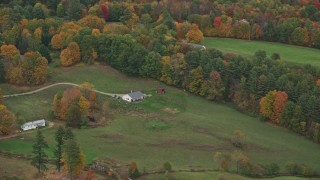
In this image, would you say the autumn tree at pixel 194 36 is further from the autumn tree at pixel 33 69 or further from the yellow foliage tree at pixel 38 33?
the autumn tree at pixel 33 69

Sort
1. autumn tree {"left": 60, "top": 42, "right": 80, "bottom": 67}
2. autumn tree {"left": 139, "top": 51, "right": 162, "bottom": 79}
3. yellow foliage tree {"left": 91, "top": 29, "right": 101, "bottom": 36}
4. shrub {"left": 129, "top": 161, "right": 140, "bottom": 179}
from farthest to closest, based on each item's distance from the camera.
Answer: yellow foliage tree {"left": 91, "top": 29, "right": 101, "bottom": 36}, autumn tree {"left": 60, "top": 42, "right": 80, "bottom": 67}, autumn tree {"left": 139, "top": 51, "right": 162, "bottom": 79}, shrub {"left": 129, "top": 161, "right": 140, "bottom": 179}

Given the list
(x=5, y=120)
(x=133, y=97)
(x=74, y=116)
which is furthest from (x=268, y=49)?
(x=5, y=120)

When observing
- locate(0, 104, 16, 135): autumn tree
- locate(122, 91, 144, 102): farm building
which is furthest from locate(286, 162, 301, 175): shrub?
locate(0, 104, 16, 135): autumn tree

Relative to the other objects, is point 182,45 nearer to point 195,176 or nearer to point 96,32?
point 96,32

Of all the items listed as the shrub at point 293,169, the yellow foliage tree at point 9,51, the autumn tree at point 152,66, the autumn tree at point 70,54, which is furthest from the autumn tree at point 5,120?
the shrub at point 293,169

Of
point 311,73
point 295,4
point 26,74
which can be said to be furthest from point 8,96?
point 295,4

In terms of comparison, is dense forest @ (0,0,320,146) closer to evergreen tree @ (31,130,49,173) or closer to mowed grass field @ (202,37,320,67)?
mowed grass field @ (202,37,320,67)
